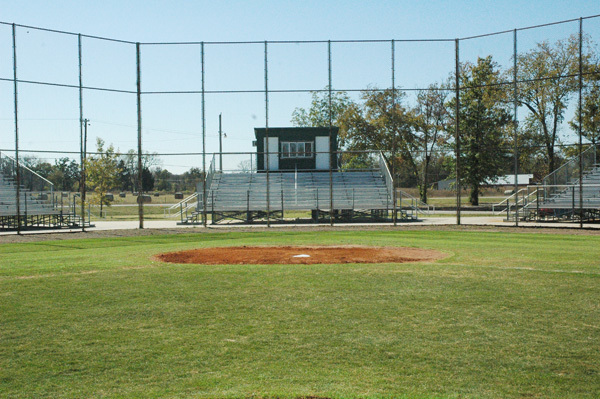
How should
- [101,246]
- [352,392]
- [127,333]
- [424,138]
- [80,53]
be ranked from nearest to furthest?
[352,392] → [127,333] → [101,246] → [80,53] → [424,138]

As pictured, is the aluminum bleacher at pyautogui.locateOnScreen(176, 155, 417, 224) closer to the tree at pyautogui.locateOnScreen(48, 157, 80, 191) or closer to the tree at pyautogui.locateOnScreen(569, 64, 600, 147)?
the tree at pyautogui.locateOnScreen(48, 157, 80, 191)

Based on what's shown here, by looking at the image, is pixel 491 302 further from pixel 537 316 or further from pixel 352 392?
pixel 352 392

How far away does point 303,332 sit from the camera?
19.8 feet

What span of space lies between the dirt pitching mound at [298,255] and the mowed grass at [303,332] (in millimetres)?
1372

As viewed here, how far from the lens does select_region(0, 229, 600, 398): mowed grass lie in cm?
460

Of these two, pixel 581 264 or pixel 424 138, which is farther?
pixel 424 138

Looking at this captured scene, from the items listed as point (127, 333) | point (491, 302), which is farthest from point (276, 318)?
point (491, 302)

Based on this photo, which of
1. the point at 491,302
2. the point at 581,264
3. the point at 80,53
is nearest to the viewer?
the point at 491,302

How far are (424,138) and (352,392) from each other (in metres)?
46.5

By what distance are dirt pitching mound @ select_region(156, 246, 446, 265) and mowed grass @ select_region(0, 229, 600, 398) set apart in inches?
54.0

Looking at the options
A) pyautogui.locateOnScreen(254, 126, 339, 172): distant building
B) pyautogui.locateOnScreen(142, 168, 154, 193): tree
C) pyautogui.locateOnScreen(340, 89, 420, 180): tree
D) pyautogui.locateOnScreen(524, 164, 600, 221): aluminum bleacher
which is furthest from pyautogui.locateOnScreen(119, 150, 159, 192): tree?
pyautogui.locateOnScreen(524, 164, 600, 221): aluminum bleacher

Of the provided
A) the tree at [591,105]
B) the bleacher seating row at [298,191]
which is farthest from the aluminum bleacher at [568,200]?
the bleacher seating row at [298,191]

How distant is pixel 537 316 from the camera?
659 cm

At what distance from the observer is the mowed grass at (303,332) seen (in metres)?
4.60
